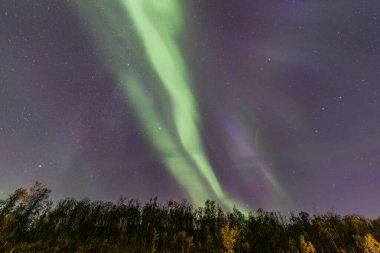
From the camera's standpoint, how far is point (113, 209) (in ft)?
420

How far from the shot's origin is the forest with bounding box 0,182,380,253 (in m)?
75.7

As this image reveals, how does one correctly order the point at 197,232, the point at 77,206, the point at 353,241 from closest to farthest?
the point at 353,241 → the point at 77,206 → the point at 197,232

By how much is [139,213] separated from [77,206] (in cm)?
3502

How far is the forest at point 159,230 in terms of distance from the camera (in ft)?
248

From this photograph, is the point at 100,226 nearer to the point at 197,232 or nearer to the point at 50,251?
the point at 197,232

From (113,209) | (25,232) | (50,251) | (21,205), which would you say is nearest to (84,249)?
(50,251)

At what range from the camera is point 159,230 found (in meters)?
116

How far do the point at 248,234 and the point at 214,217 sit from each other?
26.6 m

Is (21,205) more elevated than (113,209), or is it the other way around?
(113,209)

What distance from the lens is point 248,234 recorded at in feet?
371

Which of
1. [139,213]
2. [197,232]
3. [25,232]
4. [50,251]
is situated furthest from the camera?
[139,213]

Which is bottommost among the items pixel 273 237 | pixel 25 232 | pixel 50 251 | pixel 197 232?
pixel 50 251

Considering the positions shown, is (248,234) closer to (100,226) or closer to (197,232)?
(197,232)

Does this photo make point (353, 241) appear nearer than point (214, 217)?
Yes
